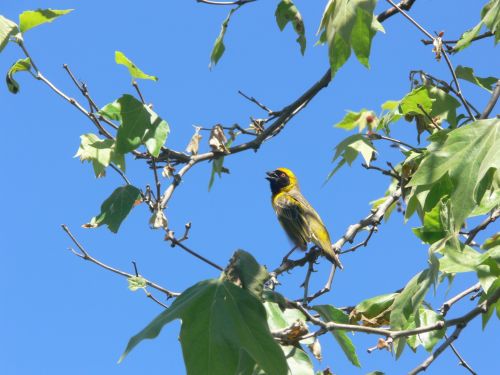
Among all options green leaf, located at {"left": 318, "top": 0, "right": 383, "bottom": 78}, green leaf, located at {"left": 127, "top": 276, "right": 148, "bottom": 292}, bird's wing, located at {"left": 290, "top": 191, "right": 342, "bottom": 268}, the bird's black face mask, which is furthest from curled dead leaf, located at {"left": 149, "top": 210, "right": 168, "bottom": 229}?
the bird's black face mask

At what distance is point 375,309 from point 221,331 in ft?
4.83

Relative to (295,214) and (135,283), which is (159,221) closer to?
(135,283)

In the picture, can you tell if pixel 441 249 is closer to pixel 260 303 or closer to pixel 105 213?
pixel 260 303

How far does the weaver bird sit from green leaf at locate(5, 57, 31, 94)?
2491mm

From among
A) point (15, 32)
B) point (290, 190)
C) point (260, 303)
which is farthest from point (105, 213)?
point (290, 190)

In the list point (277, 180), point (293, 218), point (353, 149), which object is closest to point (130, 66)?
point (353, 149)

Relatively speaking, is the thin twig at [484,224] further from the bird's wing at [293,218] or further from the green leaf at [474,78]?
the bird's wing at [293,218]

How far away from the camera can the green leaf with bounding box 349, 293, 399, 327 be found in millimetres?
3678

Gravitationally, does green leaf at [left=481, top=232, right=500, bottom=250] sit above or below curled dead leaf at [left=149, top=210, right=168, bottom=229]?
below

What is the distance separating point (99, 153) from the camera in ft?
13.1

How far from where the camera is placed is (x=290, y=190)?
8.40m

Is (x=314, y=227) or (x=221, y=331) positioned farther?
(x=314, y=227)

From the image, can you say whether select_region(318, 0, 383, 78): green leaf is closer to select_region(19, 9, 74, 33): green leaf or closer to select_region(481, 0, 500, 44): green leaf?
select_region(481, 0, 500, 44): green leaf

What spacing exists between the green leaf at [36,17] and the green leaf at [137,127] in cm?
55
